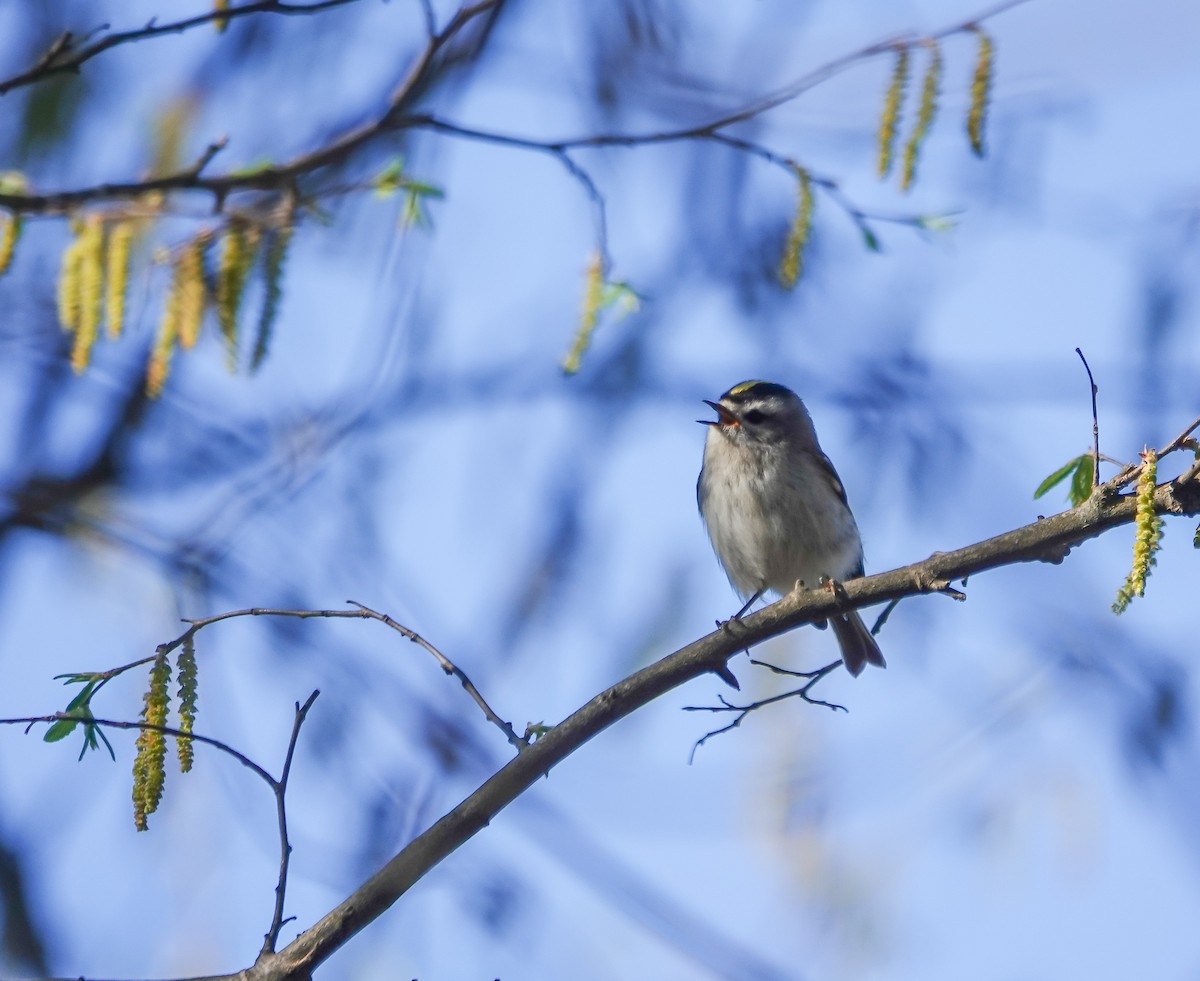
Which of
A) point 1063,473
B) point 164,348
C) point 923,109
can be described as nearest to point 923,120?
point 923,109

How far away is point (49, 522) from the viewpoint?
619 cm

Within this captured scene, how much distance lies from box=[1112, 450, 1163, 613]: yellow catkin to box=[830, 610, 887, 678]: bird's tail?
3866 mm

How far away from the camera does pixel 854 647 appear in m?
6.66

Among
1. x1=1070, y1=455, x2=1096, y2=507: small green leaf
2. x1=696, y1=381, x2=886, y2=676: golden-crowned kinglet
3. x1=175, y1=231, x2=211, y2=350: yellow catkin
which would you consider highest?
x1=175, y1=231, x2=211, y2=350: yellow catkin

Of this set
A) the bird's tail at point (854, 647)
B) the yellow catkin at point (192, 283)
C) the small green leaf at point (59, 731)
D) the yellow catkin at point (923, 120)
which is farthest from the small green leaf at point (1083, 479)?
the bird's tail at point (854, 647)

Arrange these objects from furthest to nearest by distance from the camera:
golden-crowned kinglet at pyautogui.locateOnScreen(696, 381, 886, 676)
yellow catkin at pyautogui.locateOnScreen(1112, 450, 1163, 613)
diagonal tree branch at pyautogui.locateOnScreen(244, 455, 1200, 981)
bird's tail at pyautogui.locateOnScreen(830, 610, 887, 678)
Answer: bird's tail at pyautogui.locateOnScreen(830, 610, 887, 678) → golden-crowned kinglet at pyautogui.locateOnScreen(696, 381, 886, 676) → diagonal tree branch at pyautogui.locateOnScreen(244, 455, 1200, 981) → yellow catkin at pyautogui.locateOnScreen(1112, 450, 1163, 613)

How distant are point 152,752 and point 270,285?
210 centimetres

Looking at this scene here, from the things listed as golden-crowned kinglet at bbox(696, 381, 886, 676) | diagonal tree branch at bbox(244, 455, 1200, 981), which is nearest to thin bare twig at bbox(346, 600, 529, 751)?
diagonal tree branch at bbox(244, 455, 1200, 981)

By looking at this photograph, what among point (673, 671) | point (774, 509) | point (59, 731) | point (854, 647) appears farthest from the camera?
point (854, 647)

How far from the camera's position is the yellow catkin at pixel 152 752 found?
2671mm

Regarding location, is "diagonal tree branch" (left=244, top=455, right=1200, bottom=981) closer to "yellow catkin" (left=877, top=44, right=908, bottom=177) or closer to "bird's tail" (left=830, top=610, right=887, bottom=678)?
"yellow catkin" (left=877, top=44, right=908, bottom=177)

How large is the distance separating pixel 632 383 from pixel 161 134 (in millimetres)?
2953

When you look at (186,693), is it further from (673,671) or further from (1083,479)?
(1083,479)

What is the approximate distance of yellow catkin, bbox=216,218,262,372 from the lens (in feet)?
14.2
